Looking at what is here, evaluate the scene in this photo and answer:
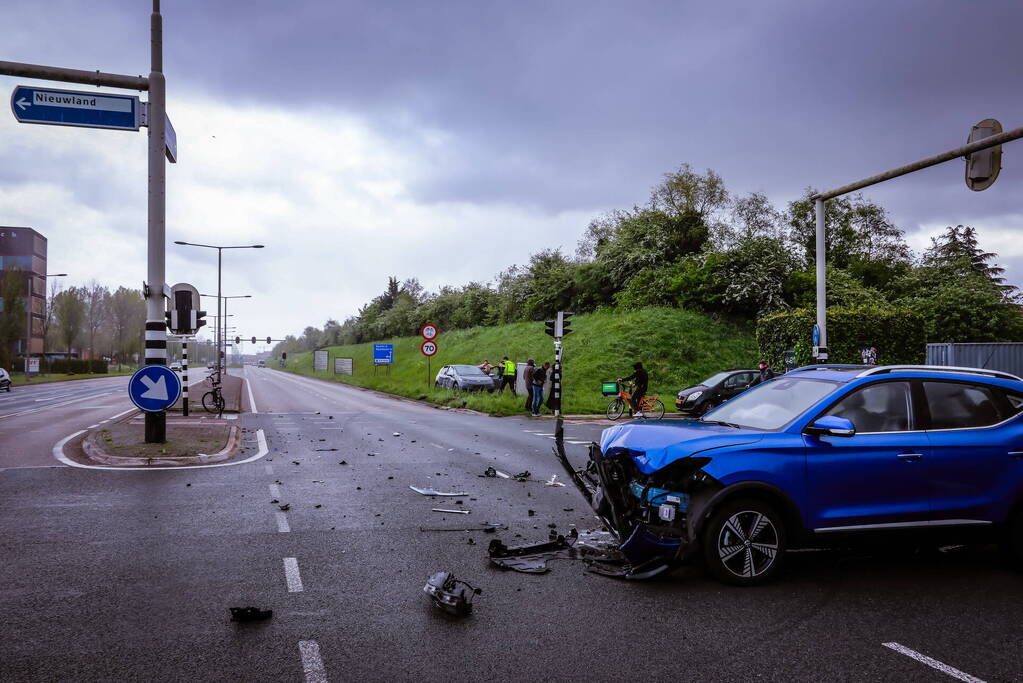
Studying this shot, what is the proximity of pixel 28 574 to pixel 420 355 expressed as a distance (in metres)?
53.8

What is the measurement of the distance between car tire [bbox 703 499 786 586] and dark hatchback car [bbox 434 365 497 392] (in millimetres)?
26313

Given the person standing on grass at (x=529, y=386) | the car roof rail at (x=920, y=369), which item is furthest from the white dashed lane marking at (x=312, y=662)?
the person standing on grass at (x=529, y=386)

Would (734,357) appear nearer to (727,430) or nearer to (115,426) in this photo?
(115,426)

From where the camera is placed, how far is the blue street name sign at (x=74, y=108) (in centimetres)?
1087

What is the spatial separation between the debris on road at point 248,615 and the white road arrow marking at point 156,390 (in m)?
8.61

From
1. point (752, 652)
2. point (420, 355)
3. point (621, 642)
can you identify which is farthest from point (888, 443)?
point (420, 355)

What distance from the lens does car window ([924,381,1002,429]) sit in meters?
5.73

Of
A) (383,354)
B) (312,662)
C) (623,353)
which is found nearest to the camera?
(312,662)

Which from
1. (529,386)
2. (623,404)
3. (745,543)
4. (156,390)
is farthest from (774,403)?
(529,386)

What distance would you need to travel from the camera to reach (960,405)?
5812 millimetres

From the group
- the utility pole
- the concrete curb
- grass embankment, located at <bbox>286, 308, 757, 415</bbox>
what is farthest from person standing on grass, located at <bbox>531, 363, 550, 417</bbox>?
the utility pole

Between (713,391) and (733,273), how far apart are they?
571 inches

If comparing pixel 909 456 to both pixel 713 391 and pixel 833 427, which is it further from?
pixel 713 391

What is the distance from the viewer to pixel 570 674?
3.69 m
